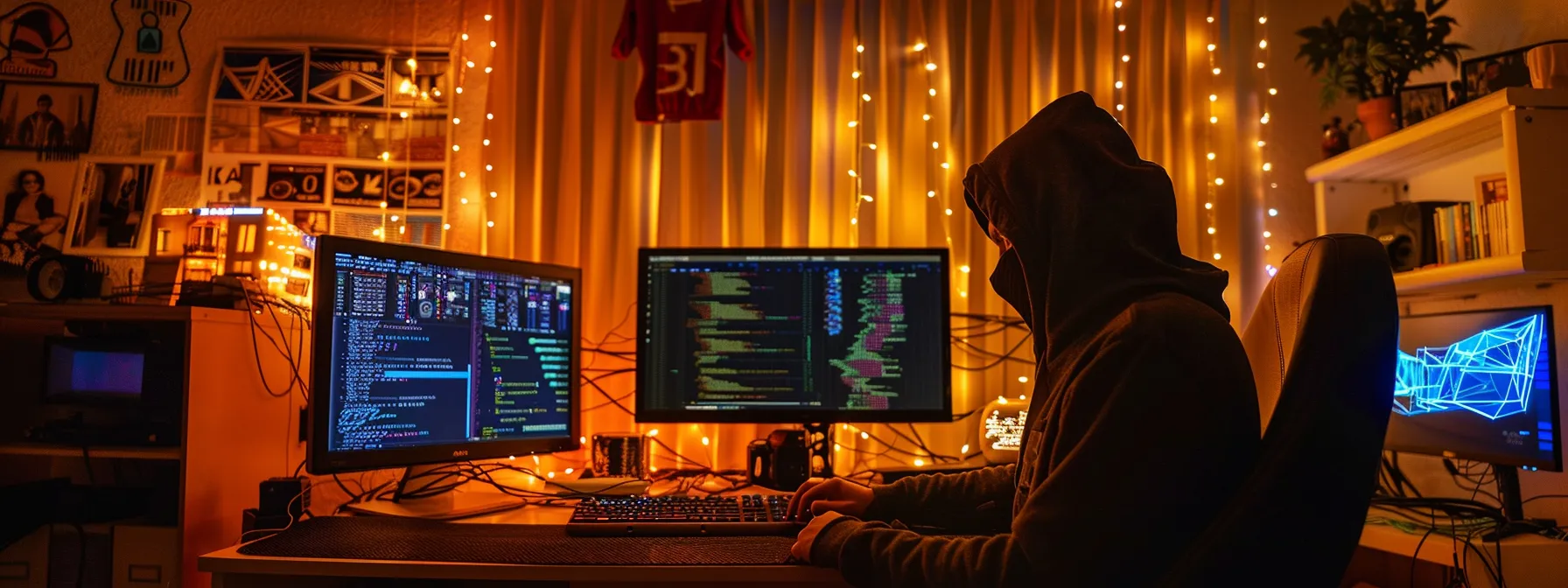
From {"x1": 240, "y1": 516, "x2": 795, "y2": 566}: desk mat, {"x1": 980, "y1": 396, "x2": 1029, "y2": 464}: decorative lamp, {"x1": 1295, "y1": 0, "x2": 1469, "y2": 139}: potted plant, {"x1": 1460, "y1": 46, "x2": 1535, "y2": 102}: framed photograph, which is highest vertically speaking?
{"x1": 1295, "y1": 0, "x2": 1469, "y2": 139}: potted plant

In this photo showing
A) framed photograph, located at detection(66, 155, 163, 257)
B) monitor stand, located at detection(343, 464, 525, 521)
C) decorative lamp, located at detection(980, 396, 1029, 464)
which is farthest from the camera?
framed photograph, located at detection(66, 155, 163, 257)

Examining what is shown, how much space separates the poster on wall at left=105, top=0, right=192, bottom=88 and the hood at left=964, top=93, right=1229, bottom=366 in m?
2.51

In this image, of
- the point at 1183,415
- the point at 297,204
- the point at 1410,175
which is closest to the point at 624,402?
the point at 297,204

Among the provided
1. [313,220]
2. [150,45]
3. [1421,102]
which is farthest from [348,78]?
[1421,102]

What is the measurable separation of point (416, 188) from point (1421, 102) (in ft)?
8.71

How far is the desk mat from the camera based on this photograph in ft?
4.16

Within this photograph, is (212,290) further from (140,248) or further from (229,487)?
(140,248)

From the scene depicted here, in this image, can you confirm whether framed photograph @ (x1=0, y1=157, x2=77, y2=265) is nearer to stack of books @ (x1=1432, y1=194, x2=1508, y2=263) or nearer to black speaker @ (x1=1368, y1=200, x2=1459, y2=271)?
black speaker @ (x1=1368, y1=200, x2=1459, y2=271)

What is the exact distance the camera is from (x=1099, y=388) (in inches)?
38.1

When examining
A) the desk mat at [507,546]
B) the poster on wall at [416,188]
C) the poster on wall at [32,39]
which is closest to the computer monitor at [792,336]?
the desk mat at [507,546]

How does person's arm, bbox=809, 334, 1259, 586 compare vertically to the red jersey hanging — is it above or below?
below

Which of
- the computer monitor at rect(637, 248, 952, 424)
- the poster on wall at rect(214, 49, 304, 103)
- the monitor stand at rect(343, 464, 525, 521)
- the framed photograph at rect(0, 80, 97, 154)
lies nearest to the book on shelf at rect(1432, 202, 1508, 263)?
the computer monitor at rect(637, 248, 952, 424)

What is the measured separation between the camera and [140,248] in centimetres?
245

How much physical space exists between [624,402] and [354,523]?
885 millimetres
